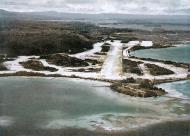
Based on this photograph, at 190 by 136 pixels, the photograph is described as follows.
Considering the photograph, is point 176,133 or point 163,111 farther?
point 163,111

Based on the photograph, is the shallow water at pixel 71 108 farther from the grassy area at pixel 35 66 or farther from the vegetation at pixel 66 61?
the vegetation at pixel 66 61

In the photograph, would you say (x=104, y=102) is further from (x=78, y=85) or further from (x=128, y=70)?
(x=128, y=70)

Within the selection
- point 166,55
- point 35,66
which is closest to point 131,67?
point 35,66

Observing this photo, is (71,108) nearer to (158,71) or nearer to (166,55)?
(158,71)

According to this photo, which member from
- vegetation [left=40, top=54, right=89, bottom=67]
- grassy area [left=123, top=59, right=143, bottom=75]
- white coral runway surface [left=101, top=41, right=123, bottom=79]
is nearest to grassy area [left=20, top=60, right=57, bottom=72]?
vegetation [left=40, top=54, right=89, bottom=67]

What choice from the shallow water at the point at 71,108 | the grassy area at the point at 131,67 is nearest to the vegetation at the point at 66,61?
the grassy area at the point at 131,67

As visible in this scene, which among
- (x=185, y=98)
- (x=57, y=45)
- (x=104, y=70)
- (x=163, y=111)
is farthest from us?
(x=57, y=45)

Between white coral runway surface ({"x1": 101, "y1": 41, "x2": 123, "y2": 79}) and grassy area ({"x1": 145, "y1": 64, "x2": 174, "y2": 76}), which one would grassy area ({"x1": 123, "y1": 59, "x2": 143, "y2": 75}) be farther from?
grassy area ({"x1": 145, "y1": 64, "x2": 174, "y2": 76})

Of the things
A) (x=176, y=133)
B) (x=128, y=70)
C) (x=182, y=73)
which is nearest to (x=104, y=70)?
(x=128, y=70)
